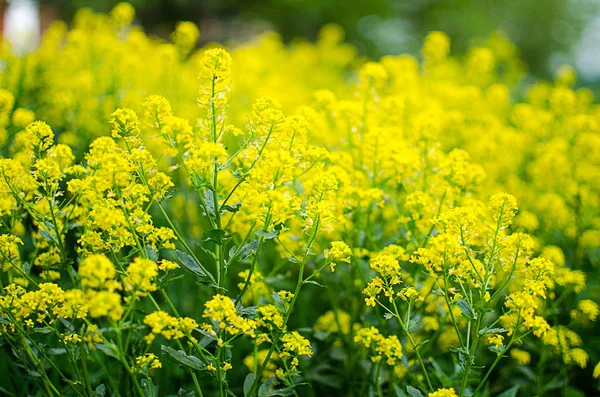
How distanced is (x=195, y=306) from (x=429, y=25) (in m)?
18.5

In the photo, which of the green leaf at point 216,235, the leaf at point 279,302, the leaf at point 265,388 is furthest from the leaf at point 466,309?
the green leaf at point 216,235

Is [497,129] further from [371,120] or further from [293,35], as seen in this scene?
[293,35]

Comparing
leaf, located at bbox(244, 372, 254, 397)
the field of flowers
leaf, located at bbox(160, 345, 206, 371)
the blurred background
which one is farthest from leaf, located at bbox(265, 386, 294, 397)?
the blurred background

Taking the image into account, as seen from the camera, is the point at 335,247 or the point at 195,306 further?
the point at 195,306

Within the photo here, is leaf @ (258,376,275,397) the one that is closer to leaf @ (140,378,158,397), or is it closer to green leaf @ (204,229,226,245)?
leaf @ (140,378,158,397)

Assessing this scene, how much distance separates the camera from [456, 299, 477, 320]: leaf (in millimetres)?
2359

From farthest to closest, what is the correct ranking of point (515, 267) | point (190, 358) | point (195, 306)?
1. point (195, 306)
2. point (515, 267)
3. point (190, 358)

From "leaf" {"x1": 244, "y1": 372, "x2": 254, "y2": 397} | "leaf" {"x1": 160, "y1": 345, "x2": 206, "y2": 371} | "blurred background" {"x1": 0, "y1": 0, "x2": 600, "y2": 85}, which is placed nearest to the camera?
"leaf" {"x1": 160, "y1": 345, "x2": 206, "y2": 371}

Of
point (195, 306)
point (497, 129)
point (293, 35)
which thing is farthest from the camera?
point (293, 35)

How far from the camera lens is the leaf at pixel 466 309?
2359 millimetres

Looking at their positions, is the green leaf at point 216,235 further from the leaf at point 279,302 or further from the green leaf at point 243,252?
the leaf at point 279,302

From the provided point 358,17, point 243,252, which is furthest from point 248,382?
point 358,17

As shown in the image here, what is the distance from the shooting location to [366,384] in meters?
3.01

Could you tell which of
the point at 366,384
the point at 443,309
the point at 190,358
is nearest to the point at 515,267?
the point at 443,309
